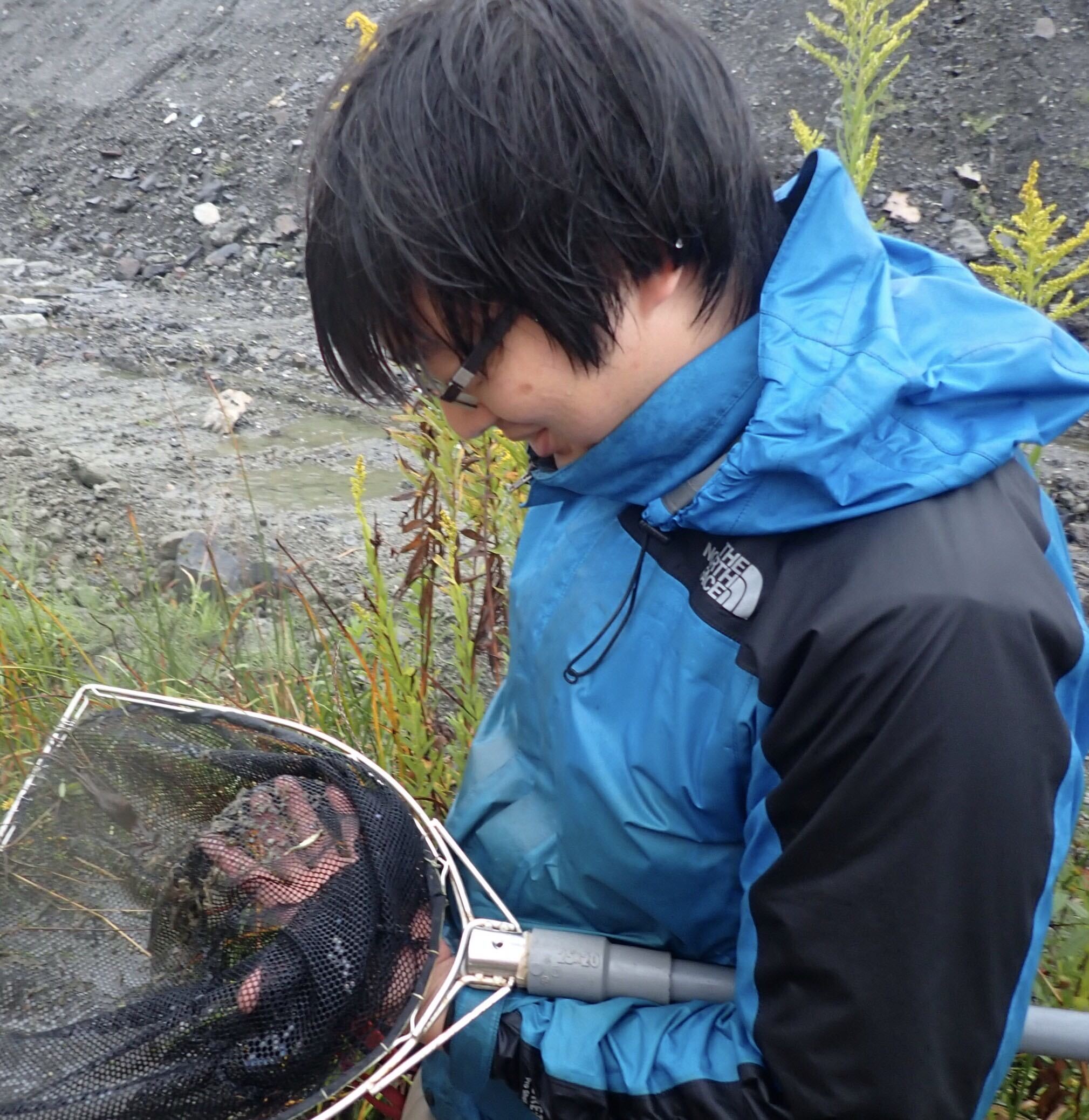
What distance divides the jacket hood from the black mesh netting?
59cm

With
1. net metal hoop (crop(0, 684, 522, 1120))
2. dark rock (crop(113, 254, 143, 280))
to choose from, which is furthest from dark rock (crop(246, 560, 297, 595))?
dark rock (crop(113, 254, 143, 280))

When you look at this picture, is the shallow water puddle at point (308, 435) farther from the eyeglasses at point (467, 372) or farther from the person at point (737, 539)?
the person at point (737, 539)

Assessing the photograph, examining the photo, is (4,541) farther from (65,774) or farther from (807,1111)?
(807,1111)

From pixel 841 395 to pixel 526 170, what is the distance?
1.35 ft

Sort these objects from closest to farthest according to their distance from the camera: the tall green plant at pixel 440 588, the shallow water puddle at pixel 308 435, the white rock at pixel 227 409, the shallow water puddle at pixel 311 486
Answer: the tall green plant at pixel 440 588 < the shallow water puddle at pixel 311 486 < the shallow water puddle at pixel 308 435 < the white rock at pixel 227 409

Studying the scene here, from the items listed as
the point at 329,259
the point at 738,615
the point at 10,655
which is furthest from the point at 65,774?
the point at 10,655

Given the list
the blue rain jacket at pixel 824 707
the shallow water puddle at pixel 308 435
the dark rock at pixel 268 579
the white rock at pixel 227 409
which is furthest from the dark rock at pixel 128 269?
the blue rain jacket at pixel 824 707

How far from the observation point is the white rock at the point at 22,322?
848 centimetres

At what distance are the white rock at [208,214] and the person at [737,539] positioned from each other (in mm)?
9541

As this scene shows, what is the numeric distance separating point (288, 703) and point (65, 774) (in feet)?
3.82

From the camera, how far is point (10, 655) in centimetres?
307

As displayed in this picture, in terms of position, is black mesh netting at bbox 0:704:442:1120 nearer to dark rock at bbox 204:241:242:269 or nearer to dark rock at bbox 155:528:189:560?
dark rock at bbox 155:528:189:560

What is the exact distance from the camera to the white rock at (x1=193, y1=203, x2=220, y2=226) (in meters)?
10.1

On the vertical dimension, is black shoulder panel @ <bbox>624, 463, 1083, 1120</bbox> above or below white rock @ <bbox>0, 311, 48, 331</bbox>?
above
